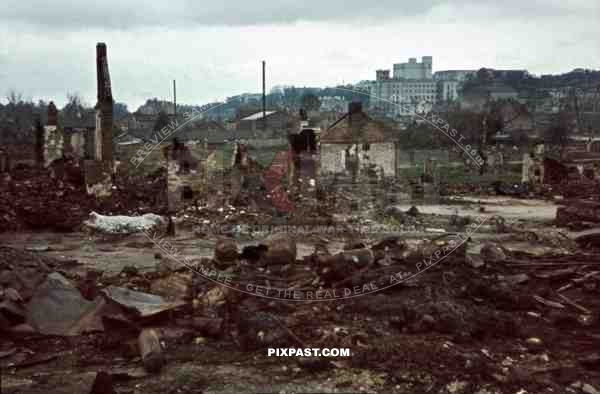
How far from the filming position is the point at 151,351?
6184mm

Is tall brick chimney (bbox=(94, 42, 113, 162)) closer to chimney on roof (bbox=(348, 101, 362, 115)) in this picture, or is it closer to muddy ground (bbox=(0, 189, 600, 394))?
muddy ground (bbox=(0, 189, 600, 394))

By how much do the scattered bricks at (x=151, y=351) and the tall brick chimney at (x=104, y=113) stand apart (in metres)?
13.1

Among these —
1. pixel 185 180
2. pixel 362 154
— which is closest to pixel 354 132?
pixel 362 154

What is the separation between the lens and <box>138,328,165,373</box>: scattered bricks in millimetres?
6098

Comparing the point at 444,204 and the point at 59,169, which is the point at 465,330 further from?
the point at 59,169

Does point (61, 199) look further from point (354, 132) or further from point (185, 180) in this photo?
point (354, 132)

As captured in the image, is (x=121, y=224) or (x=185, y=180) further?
(x=185, y=180)

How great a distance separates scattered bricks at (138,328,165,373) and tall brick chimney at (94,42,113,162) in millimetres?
13100

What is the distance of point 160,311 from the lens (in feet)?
24.0

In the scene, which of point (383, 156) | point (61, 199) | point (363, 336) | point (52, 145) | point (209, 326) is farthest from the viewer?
point (383, 156)

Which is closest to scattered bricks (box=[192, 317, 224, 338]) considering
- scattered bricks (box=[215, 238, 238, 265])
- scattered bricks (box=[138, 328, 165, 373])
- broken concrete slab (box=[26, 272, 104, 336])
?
scattered bricks (box=[138, 328, 165, 373])

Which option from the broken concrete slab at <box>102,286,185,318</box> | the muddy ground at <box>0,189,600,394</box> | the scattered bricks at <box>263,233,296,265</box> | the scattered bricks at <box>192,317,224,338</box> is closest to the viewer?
the muddy ground at <box>0,189,600,394</box>

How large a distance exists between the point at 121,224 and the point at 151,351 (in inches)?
322

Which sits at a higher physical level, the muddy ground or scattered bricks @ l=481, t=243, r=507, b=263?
scattered bricks @ l=481, t=243, r=507, b=263
